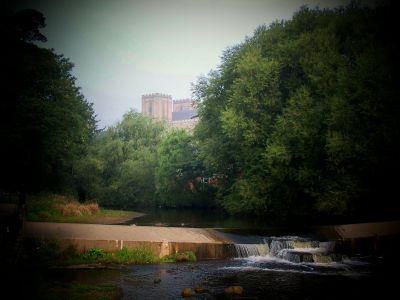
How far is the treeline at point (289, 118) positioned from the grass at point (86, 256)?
14.4 feet

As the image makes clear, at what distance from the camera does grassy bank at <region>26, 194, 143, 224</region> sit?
3108cm

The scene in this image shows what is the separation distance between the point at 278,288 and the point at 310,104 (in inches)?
722

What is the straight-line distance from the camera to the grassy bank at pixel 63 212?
31078mm

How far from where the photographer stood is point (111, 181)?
5519cm

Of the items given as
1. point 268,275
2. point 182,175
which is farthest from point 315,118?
point 182,175

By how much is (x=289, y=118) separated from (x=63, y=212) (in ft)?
69.3

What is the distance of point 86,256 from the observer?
19.3 meters

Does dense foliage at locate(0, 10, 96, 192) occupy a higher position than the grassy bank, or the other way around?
dense foliage at locate(0, 10, 96, 192)

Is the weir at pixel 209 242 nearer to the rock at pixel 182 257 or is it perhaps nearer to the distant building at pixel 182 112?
the rock at pixel 182 257

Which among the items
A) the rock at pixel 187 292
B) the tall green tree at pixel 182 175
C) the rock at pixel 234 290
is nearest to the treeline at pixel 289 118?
the tall green tree at pixel 182 175

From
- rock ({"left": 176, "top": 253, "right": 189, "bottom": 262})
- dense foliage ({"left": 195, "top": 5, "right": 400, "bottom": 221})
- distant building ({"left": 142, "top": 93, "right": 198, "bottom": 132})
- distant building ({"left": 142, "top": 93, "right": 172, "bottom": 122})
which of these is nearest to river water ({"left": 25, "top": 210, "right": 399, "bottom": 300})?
rock ({"left": 176, "top": 253, "right": 189, "bottom": 262})

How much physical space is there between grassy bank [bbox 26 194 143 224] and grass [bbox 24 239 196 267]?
11.5m

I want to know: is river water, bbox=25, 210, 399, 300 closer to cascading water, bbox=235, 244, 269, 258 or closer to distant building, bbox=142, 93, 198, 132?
cascading water, bbox=235, 244, 269, 258

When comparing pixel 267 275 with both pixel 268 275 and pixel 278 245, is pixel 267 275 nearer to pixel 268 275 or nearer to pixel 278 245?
pixel 268 275
